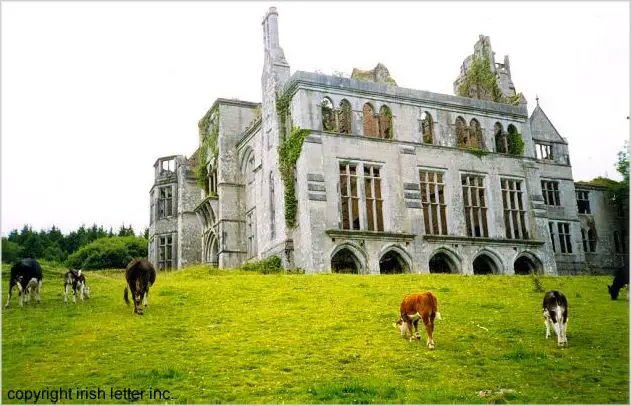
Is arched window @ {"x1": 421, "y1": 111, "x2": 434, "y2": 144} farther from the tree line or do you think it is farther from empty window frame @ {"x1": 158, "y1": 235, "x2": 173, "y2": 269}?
the tree line

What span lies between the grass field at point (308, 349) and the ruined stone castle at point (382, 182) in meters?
14.6

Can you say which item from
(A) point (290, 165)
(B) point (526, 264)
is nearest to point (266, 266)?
(A) point (290, 165)

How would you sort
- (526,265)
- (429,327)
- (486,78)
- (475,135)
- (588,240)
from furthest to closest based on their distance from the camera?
(588,240) → (486,78) → (475,135) → (526,265) → (429,327)

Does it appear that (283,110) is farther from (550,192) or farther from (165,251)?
(550,192)

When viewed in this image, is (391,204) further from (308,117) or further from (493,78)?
(493,78)

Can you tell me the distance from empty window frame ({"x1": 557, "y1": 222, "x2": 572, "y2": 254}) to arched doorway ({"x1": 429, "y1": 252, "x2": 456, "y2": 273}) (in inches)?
562

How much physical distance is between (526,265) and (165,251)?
3075 cm

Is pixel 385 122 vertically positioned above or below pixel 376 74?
below

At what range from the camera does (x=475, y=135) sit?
51594 millimetres

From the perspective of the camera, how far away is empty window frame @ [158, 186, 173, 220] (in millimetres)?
61531

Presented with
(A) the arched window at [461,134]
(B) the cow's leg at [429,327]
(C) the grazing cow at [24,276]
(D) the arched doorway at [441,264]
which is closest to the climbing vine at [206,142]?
(A) the arched window at [461,134]

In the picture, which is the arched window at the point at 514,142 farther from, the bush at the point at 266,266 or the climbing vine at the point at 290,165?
the bush at the point at 266,266

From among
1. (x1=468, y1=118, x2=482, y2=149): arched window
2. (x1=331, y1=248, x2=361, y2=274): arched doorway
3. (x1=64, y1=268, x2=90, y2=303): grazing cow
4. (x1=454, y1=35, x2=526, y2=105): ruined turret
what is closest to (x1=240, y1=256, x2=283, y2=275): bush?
(x1=331, y1=248, x2=361, y2=274): arched doorway

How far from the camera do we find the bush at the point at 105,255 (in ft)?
223
